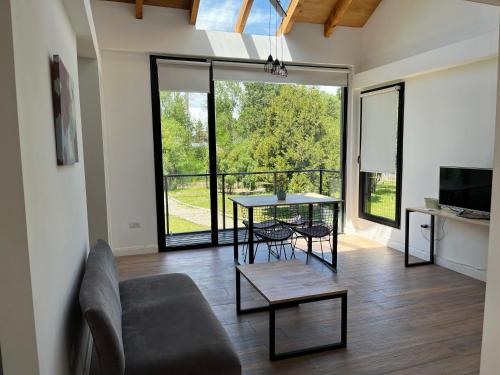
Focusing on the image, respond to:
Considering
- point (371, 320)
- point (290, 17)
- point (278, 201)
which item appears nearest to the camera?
point (371, 320)

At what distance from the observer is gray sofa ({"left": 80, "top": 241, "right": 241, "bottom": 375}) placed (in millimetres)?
1591

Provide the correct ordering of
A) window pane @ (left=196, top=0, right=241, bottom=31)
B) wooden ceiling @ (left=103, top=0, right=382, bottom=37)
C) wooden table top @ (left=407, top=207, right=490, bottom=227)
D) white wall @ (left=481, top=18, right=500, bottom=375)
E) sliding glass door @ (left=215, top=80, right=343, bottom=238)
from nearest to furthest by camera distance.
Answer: white wall @ (left=481, top=18, right=500, bottom=375)
wooden table top @ (left=407, top=207, right=490, bottom=227)
wooden ceiling @ (left=103, top=0, right=382, bottom=37)
window pane @ (left=196, top=0, right=241, bottom=31)
sliding glass door @ (left=215, top=80, right=343, bottom=238)

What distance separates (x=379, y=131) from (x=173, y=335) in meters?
4.44

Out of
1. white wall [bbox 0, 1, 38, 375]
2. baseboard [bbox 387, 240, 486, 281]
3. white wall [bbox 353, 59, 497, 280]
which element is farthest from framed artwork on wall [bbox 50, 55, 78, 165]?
baseboard [bbox 387, 240, 486, 281]

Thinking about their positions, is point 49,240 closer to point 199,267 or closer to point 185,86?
point 199,267

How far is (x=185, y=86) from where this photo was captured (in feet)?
16.3

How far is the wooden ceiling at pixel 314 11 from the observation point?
15.4 feet

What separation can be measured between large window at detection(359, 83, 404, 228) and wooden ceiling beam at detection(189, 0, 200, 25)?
2.78 metres

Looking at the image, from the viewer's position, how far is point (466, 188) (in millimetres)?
3854

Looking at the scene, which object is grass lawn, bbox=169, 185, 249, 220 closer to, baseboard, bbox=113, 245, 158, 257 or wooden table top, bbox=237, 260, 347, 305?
baseboard, bbox=113, 245, 158, 257

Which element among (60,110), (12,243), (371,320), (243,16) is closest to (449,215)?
(371,320)

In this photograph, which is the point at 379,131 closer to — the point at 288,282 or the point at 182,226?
the point at 182,226

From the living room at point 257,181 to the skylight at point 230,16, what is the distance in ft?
0.10

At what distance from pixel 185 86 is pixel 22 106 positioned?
3.96 metres
